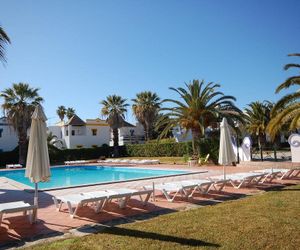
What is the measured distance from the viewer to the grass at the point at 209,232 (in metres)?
5.22

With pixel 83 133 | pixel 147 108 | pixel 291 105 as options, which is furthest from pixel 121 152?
pixel 291 105

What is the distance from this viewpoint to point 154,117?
148ft

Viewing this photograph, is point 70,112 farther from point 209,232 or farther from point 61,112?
point 209,232

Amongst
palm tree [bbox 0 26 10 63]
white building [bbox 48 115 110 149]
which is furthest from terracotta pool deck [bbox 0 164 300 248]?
white building [bbox 48 115 110 149]

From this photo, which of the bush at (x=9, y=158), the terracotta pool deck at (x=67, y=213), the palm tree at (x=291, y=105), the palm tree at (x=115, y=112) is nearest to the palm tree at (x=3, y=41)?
the terracotta pool deck at (x=67, y=213)

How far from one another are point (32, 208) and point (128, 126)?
159 feet

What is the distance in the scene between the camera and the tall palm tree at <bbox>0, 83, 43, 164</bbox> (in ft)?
94.3

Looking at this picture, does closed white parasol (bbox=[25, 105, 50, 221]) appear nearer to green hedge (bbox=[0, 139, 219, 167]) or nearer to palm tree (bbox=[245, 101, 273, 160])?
green hedge (bbox=[0, 139, 219, 167])

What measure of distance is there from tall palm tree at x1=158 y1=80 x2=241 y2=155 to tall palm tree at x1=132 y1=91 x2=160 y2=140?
68.8 feet

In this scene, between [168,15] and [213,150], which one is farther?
[213,150]

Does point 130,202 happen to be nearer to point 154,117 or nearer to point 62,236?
point 62,236

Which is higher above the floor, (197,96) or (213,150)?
(197,96)

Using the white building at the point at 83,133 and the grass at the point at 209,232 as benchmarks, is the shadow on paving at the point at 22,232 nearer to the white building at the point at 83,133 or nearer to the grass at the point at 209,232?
the grass at the point at 209,232

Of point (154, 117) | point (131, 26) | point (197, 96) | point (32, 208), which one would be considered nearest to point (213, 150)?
point (197, 96)
